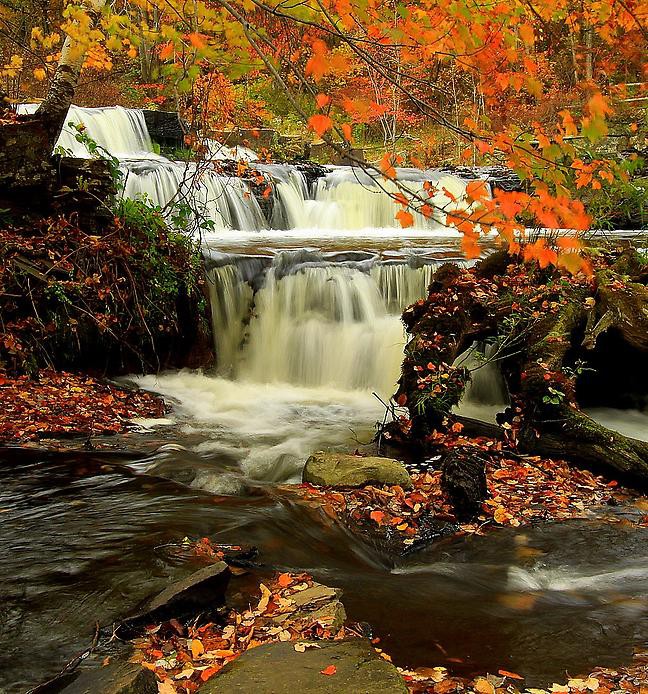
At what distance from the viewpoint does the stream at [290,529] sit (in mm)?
2949

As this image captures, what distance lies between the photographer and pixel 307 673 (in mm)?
2342

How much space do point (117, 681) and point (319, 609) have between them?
1.09 metres

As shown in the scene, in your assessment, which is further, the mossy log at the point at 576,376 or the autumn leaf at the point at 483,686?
the mossy log at the point at 576,376

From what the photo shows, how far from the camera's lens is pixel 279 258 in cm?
966

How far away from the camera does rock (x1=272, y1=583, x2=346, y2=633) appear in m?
2.90

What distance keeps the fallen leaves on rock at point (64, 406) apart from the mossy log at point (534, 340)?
9.92 feet

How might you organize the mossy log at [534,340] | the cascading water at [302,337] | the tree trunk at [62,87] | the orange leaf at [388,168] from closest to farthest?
1. the orange leaf at [388,168]
2. the mossy log at [534,340]
3. the tree trunk at [62,87]
4. the cascading water at [302,337]

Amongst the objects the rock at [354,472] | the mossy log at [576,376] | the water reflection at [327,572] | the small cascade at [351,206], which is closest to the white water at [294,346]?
the rock at [354,472]

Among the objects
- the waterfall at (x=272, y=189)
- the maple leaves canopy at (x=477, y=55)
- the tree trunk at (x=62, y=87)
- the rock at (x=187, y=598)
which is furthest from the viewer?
the waterfall at (x=272, y=189)

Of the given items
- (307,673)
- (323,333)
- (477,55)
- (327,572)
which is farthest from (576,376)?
(477,55)

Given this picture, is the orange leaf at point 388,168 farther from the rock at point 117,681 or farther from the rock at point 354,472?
the rock at point 354,472

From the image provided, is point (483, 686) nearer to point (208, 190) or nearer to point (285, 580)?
point (285, 580)

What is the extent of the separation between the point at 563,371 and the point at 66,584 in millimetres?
4632

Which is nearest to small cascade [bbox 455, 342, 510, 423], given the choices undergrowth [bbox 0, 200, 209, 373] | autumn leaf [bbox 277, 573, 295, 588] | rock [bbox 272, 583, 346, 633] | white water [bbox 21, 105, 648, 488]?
white water [bbox 21, 105, 648, 488]
